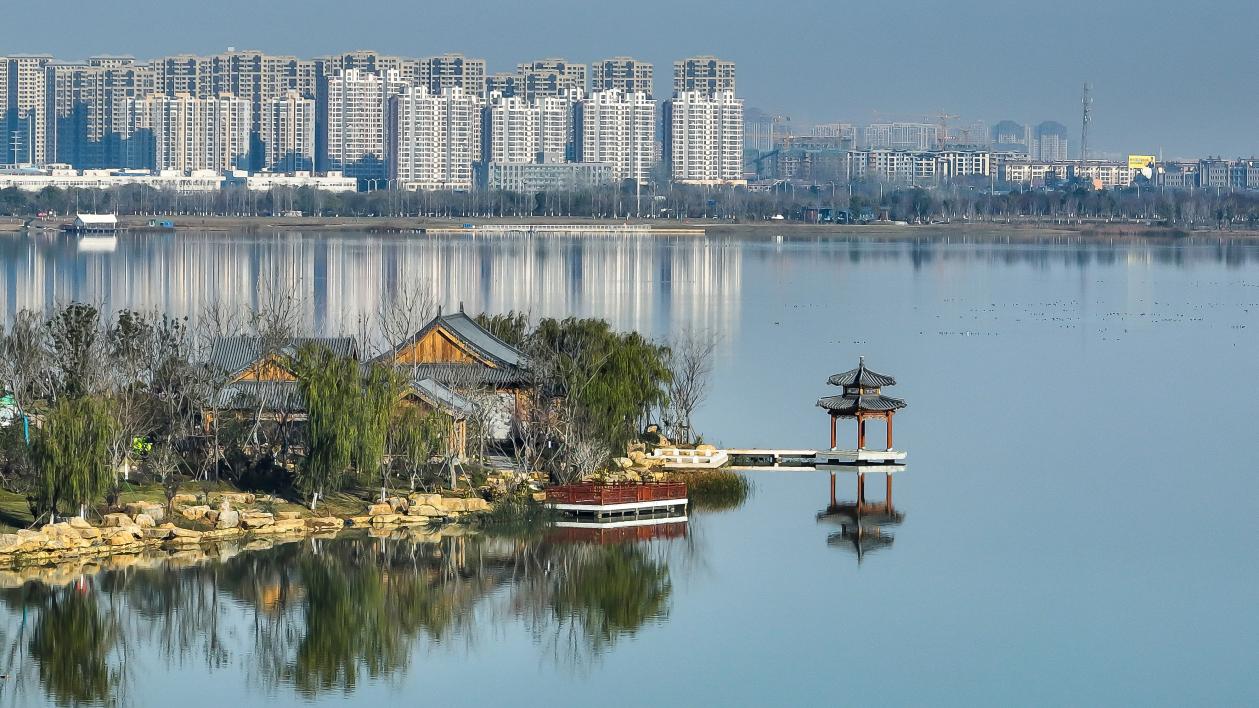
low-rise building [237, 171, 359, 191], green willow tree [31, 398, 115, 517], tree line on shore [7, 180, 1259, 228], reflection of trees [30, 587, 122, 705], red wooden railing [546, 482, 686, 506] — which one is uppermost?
low-rise building [237, 171, 359, 191]

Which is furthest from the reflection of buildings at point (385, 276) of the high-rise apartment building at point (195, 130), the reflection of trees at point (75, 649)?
the high-rise apartment building at point (195, 130)

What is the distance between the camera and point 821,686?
10633 mm

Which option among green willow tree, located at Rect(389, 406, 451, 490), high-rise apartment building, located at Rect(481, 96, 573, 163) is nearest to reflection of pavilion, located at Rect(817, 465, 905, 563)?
green willow tree, located at Rect(389, 406, 451, 490)

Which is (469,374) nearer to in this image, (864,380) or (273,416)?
(273,416)

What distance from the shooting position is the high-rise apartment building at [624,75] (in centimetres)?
12900

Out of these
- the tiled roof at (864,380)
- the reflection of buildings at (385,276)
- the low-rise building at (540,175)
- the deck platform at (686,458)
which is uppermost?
the low-rise building at (540,175)

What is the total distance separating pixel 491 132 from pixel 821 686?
10535 cm

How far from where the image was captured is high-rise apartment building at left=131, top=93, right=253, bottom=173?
110 m

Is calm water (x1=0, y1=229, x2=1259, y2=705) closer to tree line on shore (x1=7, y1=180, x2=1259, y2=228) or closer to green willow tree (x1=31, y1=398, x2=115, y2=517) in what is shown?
green willow tree (x1=31, y1=398, x2=115, y2=517)

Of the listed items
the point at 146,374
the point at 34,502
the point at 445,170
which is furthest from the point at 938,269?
the point at 445,170

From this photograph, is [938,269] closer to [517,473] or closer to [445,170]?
[517,473]

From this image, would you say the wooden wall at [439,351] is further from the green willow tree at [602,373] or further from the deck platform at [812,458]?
the deck platform at [812,458]

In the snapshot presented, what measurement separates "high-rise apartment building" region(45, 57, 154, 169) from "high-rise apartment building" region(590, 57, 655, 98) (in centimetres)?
2767

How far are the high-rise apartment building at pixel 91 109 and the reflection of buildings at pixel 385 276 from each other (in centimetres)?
5845
